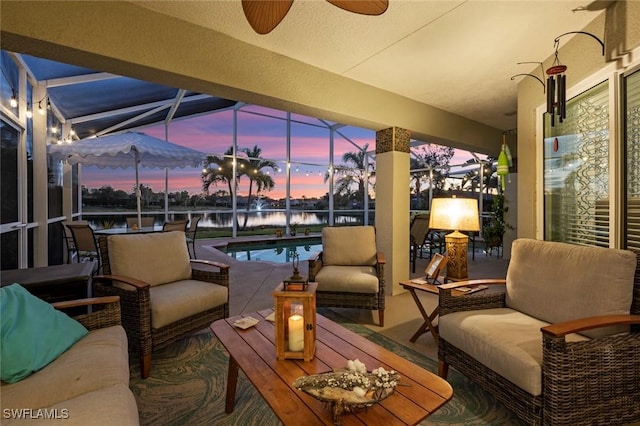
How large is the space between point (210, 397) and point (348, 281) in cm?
149

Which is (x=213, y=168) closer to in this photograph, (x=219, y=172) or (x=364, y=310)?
(x=219, y=172)

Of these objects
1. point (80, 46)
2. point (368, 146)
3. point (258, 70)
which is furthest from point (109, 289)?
point (368, 146)

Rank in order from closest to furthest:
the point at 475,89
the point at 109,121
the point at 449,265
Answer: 1. the point at 449,265
2. the point at 475,89
3. the point at 109,121

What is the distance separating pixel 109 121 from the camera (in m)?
7.19

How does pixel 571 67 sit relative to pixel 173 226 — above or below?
above

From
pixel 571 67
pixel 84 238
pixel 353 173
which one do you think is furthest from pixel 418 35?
pixel 353 173

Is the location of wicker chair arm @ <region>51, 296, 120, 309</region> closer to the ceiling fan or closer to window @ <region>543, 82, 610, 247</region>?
the ceiling fan

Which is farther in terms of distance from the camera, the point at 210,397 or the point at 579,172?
the point at 579,172

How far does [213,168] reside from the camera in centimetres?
913

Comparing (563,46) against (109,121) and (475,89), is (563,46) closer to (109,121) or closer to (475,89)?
(475,89)

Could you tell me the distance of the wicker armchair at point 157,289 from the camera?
2082 millimetres

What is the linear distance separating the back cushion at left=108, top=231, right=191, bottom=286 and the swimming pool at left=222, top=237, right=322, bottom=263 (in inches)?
168

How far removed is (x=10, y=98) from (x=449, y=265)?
15.3 feet

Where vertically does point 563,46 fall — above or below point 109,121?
below
